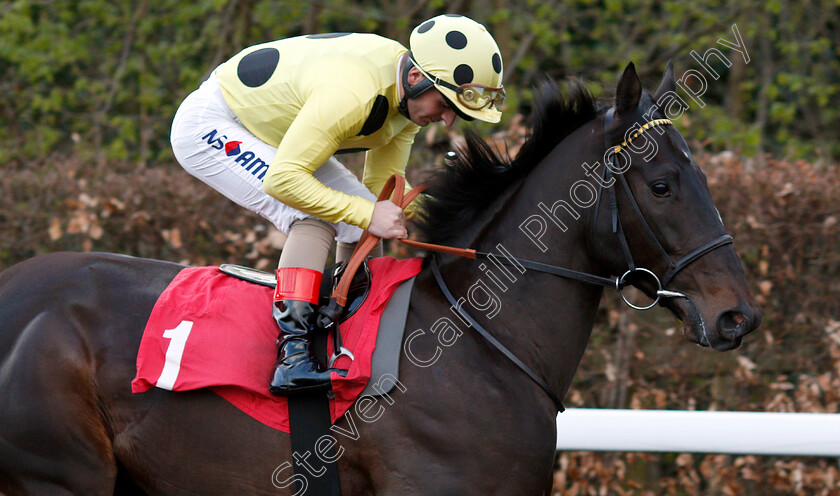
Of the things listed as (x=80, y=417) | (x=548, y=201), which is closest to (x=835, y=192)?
(x=548, y=201)

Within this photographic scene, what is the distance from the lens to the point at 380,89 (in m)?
2.82

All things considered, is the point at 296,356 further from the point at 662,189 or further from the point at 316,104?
the point at 662,189

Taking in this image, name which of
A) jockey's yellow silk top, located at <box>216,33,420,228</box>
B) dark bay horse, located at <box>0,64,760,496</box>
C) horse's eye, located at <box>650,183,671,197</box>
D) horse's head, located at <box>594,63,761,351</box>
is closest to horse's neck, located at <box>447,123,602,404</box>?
dark bay horse, located at <box>0,64,760,496</box>

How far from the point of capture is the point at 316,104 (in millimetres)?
2670

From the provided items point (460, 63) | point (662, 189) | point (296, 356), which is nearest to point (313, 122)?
point (460, 63)

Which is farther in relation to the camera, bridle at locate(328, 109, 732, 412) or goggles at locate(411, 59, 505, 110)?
goggles at locate(411, 59, 505, 110)

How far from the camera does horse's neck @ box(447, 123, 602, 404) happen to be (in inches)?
108

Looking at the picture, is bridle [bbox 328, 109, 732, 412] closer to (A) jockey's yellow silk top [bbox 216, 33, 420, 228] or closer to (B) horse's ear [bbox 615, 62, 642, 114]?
(B) horse's ear [bbox 615, 62, 642, 114]

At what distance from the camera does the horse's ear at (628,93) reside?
8.60 ft

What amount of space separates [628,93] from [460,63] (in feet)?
1.87

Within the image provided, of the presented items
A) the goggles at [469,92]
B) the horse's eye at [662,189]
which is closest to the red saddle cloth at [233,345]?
the goggles at [469,92]

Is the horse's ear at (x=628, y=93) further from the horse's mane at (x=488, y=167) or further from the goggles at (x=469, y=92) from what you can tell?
the goggles at (x=469, y=92)

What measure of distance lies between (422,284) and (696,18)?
7.26 meters

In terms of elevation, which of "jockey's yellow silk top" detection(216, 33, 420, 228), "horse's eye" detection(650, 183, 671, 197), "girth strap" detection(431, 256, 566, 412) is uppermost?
"jockey's yellow silk top" detection(216, 33, 420, 228)
